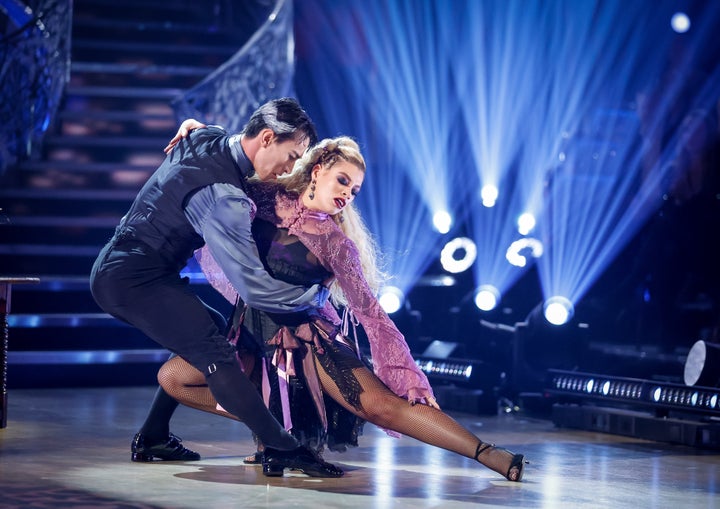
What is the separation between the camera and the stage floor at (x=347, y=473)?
3.46 metres

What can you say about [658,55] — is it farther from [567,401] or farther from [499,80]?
[567,401]

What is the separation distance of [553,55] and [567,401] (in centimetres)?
346

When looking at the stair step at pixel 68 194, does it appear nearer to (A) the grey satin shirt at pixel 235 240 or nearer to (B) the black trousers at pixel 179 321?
(B) the black trousers at pixel 179 321

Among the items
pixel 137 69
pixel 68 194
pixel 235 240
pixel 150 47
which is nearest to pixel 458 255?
pixel 68 194

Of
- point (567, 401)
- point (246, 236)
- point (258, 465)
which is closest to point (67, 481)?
point (258, 465)

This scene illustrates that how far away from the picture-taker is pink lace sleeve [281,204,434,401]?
380cm

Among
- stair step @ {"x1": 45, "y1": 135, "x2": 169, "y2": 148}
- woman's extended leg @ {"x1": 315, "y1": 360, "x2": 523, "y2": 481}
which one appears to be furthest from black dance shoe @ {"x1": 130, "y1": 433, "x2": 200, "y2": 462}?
stair step @ {"x1": 45, "y1": 135, "x2": 169, "y2": 148}

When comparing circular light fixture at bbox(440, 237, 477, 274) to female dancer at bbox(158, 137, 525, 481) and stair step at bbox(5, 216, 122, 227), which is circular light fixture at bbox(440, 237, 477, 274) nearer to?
stair step at bbox(5, 216, 122, 227)

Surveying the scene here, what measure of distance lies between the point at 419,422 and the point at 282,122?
1.13 m

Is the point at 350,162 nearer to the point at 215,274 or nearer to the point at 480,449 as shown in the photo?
the point at 215,274

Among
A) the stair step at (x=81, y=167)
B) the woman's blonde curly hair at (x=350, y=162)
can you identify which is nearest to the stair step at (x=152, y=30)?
the stair step at (x=81, y=167)

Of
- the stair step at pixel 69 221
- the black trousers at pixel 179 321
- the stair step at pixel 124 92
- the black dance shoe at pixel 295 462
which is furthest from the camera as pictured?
the stair step at pixel 124 92

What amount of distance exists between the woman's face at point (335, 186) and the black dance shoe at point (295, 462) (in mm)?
864

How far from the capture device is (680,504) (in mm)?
3592
